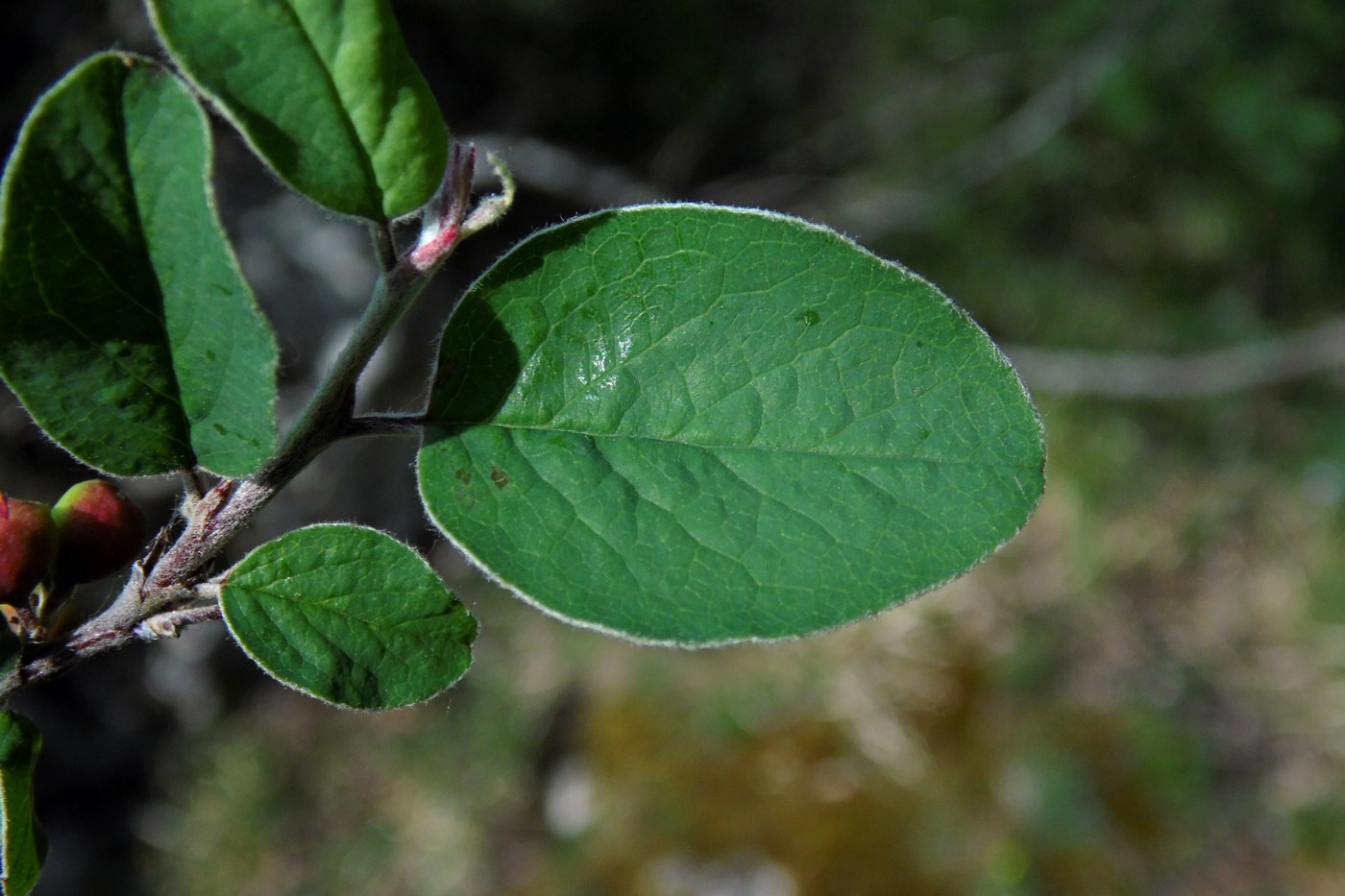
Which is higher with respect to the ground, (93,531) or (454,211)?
(454,211)

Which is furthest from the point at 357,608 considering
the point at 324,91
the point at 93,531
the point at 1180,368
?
the point at 1180,368

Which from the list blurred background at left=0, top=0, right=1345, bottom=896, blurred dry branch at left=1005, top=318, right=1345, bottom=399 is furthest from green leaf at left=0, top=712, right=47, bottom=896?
blurred dry branch at left=1005, top=318, right=1345, bottom=399

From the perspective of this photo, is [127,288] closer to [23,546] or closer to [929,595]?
[23,546]

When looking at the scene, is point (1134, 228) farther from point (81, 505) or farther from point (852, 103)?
Answer: point (81, 505)

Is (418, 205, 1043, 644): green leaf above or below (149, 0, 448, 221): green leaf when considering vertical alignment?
below

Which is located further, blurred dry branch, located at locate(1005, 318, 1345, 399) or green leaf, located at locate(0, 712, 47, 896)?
blurred dry branch, located at locate(1005, 318, 1345, 399)

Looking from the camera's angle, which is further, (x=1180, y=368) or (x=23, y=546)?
(x=1180, y=368)

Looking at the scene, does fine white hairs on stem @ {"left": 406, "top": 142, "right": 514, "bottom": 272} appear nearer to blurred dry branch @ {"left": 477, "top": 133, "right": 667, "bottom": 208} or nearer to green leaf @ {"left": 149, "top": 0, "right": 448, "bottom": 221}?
green leaf @ {"left": 149, "top": 0, "right": 448, "bottom": 221}
